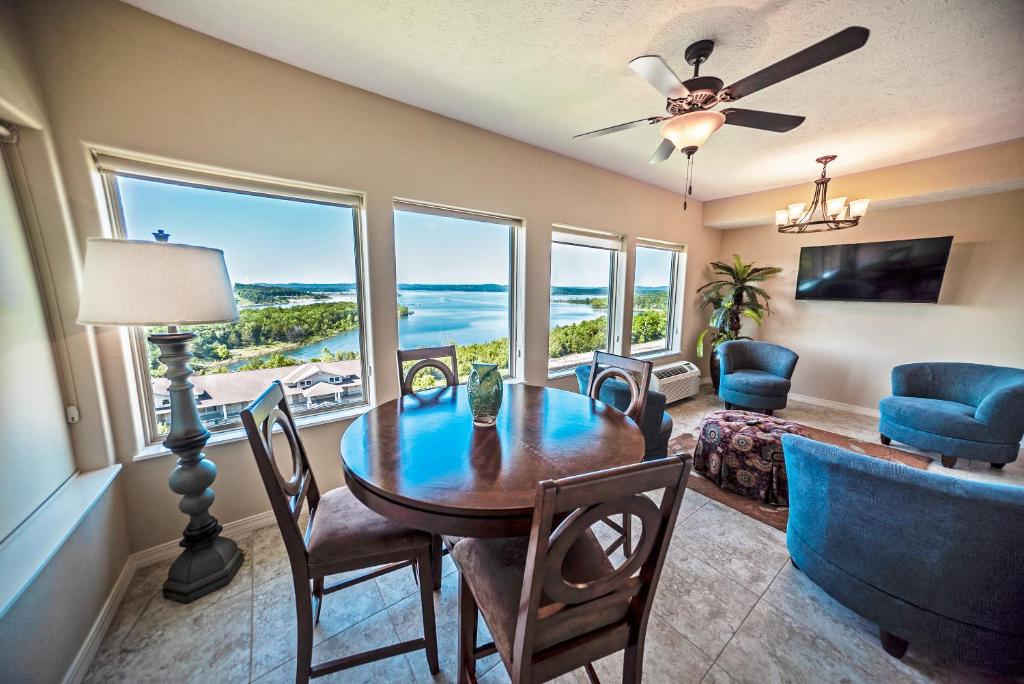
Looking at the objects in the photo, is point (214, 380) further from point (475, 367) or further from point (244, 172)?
point (475, 367)

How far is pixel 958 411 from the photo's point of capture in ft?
8.85

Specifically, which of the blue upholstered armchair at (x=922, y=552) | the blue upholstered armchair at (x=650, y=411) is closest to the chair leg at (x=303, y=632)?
the blue upholstered armchair at (x=650, y=411)

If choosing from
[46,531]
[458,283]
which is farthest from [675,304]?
[46,531]

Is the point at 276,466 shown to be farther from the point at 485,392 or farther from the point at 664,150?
the point at 664,150

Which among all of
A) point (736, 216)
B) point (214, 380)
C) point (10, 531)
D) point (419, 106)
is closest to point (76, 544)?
point (10, 531)

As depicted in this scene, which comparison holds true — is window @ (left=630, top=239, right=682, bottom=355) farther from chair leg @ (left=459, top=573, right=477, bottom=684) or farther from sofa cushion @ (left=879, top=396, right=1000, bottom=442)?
chair leg @ (left=459, top=573, right=477, bottom=684)

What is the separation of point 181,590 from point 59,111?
2131mm

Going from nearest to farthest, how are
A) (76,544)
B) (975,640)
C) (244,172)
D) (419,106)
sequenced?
(975,640), (76,544), (244,172), (419,106)

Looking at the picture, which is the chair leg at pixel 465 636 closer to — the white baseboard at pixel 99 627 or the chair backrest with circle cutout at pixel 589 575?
the chair backrest with circle cutout at pixel 589 575

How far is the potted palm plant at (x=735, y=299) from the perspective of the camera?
4.27 m

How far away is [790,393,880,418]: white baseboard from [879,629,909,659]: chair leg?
3.60 meters

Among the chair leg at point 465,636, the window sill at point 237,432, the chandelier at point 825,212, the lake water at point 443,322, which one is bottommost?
the chair leg at point 465,636

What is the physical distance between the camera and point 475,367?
4.58ft

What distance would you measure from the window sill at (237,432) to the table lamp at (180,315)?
22 cm
